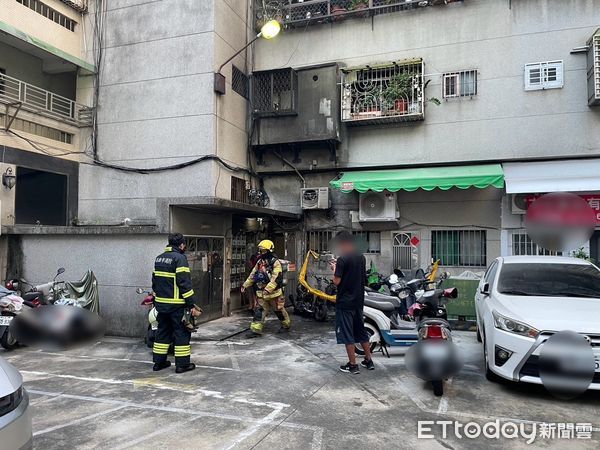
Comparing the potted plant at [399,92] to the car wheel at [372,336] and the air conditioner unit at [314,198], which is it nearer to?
the air conditioner unit at [314,198]

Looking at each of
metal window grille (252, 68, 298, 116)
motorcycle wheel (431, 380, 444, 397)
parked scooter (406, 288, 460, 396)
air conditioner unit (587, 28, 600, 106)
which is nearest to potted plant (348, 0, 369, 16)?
metal window grille (252, 68, 298, 116)

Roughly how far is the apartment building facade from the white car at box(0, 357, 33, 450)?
831 centimetres

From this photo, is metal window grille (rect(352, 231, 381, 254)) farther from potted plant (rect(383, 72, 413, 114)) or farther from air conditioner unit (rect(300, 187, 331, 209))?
potted plant (rect(383, 72, 413, 114))

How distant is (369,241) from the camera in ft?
37.7

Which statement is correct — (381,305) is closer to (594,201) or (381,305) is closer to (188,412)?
(188,412)

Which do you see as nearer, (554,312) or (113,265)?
(554,312)

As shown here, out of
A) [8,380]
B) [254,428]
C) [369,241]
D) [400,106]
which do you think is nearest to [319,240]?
[369,241]

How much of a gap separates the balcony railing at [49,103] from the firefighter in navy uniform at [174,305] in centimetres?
671

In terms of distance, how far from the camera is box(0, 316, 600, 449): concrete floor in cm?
375

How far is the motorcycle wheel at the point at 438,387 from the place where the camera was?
4.82 m

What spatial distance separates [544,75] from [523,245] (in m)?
3.98

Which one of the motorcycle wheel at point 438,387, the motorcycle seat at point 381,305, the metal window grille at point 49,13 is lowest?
the motorcycle wheel at point 438,387

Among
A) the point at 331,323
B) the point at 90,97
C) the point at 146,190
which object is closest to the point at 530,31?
the point at 331,323

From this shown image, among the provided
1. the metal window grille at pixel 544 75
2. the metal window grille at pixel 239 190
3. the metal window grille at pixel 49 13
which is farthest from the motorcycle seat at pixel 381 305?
the metal window grille at pixel 49 13
